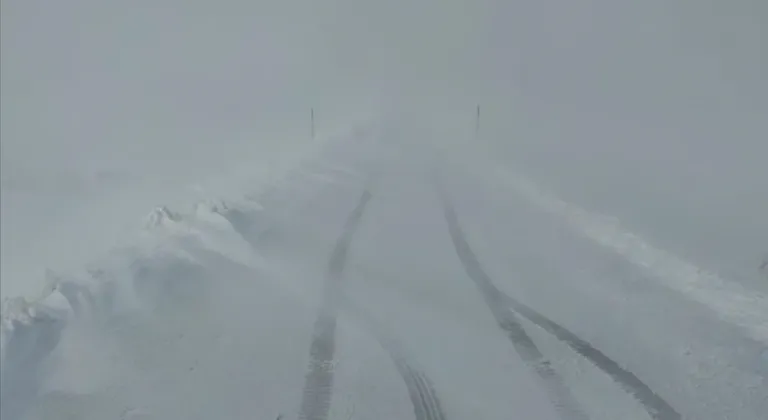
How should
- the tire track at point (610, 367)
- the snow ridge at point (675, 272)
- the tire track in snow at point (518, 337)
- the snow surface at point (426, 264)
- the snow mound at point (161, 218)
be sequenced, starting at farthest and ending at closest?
the snow mound at point (161, 218), the snow ridge at point (675, 272), the snow surface at point (426, 264), the tire track in snow at point (518, 337), the tire track at point (610, 367)

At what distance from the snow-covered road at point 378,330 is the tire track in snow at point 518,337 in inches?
1.3

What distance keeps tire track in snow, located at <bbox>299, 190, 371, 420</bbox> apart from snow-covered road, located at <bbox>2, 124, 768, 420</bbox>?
29 mm

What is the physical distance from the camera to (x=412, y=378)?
8.43 metres

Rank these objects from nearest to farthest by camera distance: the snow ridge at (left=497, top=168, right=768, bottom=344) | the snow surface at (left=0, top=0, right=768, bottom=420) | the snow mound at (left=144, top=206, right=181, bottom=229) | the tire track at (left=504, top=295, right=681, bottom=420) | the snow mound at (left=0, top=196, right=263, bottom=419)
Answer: the tire track at (left=504, top=295, right=681, bottom=420)
the snow surface at (left=0, top=0, right=768, bottom=420)
the snow mound at (left=0, top=196, right=263, bottom=419)
the snow ridge at (left=497, top=168, right=768, bottom=344)
the snow mound at (left=144, top=206, right=181, bottom=229)

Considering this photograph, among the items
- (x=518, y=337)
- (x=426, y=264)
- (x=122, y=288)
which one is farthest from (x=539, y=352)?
(x=122, y=288)

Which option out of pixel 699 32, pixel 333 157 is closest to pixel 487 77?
pixel 699 32

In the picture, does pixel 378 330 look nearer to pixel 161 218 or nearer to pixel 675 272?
pixel 675 272

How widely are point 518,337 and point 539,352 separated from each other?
55 cm

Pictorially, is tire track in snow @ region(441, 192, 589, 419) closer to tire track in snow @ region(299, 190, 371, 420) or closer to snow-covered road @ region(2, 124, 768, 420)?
snow-covered road @ region(2, 124, 768, 420)

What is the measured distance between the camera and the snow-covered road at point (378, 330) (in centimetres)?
792

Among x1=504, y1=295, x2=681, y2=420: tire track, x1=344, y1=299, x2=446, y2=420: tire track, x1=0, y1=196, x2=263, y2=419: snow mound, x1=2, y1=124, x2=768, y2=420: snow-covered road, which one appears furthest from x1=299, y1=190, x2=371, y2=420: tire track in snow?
x1=504, y1=295, x2=681, y2=420: tire track

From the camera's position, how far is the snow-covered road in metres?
7.92

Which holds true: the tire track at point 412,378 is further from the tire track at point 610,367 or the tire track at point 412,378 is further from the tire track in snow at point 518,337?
the tire track at point 610,367

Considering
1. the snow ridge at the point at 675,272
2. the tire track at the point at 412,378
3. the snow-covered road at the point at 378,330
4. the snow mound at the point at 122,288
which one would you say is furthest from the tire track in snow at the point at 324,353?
the snow ridge at the point at 675,272
